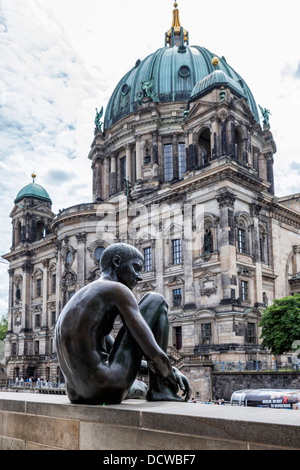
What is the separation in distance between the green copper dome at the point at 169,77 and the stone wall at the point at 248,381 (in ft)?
111

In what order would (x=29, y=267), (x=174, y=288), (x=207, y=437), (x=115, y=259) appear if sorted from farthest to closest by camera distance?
(x=29, y=267), (x=174, y=288), (x=115, y=259), (x=207, y=437)

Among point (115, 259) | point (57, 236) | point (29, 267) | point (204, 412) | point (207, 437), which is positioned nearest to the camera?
point (207, 437)

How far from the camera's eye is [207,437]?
3.50 meters

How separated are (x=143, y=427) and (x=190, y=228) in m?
36.7

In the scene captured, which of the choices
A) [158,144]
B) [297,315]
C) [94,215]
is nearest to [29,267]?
[94,215]

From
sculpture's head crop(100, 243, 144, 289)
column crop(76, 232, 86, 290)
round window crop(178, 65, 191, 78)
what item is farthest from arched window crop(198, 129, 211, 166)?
sculpture's head crop(100, 243, 144, 289)

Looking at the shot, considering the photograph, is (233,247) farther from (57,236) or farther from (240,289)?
(57,236)

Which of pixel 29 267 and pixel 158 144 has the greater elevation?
pixel 158 144

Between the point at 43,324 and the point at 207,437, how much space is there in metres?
58.0

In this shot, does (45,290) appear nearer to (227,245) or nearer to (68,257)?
(68,257)

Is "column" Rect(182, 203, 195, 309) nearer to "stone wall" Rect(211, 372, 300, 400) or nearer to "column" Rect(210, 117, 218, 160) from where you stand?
"column" Rect(210, 117, 218, 160)

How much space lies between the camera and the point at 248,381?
3012 centimetres

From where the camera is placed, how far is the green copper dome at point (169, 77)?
55.9 meters

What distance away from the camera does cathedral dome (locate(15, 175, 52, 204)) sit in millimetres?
67812
